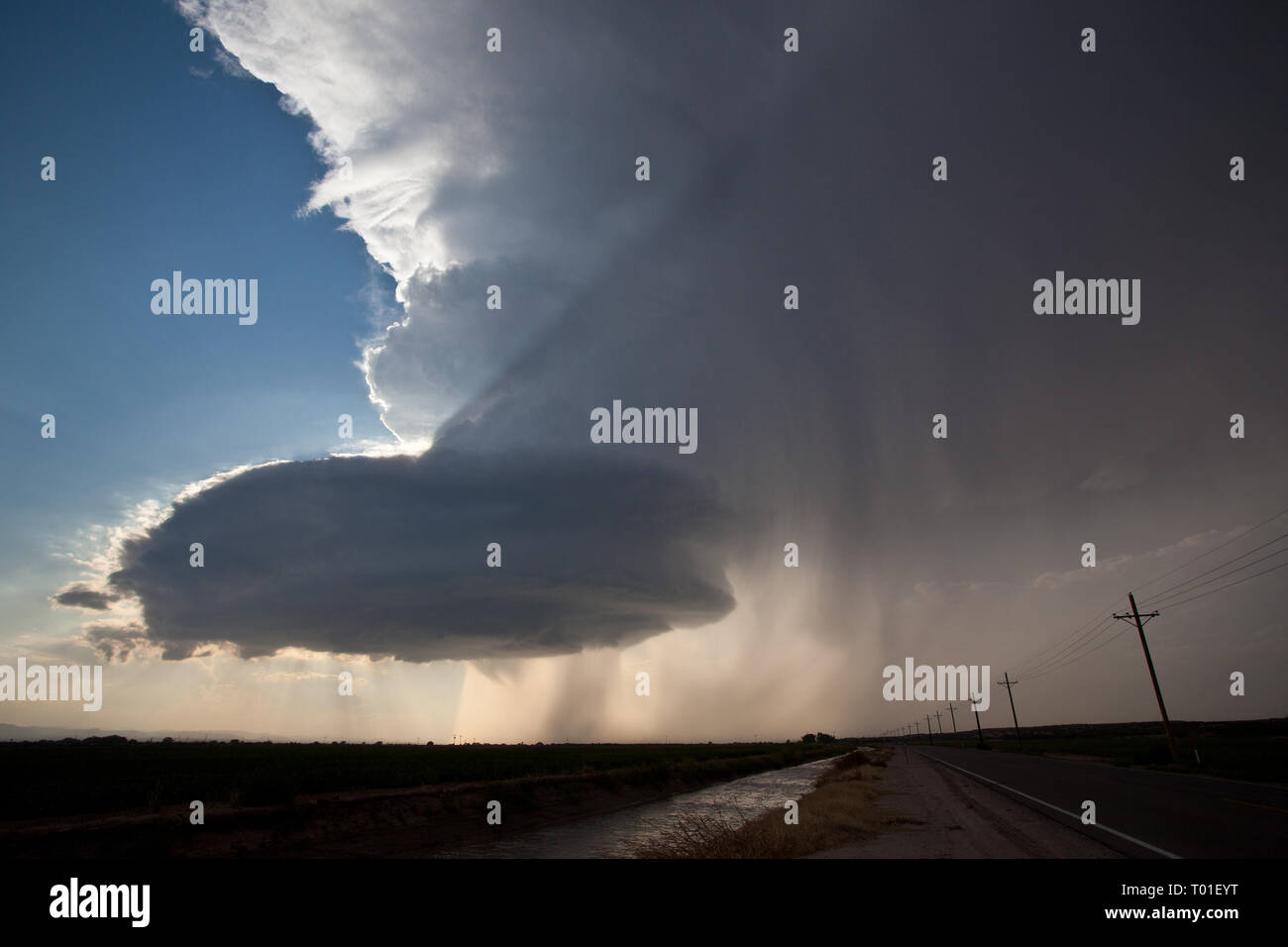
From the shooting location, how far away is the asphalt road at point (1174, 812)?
1262 cm

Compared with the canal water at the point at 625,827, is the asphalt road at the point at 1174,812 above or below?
above

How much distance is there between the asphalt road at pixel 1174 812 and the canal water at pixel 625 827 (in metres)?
13.6

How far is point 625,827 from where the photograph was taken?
114 ft

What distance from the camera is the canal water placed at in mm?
27047

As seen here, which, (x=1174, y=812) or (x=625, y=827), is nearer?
(x=1174, y=812)

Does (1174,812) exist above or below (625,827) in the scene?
above

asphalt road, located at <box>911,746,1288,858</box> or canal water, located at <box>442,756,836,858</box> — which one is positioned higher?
asphalt road, located at <box>911,746,1288,858</box>

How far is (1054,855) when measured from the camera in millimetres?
12523

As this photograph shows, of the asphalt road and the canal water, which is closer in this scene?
the asphalt road

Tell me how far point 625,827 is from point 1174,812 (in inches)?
1012

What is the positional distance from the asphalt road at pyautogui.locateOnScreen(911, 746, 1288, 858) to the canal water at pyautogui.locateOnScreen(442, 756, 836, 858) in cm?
1359
